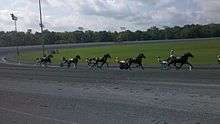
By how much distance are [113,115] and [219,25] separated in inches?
4936

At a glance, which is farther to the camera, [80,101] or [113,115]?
[80,101]

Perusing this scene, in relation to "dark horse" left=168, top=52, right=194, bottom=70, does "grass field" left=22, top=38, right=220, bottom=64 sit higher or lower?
lower

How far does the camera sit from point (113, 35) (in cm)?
14888

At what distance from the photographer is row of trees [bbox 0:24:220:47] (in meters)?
130

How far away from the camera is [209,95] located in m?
18.8

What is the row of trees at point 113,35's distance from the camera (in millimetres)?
129625

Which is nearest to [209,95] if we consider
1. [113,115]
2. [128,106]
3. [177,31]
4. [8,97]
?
[128,106]

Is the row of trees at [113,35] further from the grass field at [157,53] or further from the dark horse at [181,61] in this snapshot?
the dark horse at [181,61]

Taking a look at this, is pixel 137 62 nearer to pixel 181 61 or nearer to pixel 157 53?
pixel 181 61

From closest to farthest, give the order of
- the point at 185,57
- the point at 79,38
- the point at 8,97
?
the point at 8,97, the point at 185,57, the point at 79,38

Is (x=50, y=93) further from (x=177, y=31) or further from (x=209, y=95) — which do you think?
(x=177, y=31)

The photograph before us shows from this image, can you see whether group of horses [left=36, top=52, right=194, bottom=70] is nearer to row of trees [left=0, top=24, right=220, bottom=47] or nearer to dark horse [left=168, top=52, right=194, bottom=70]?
dark horse [left=168, top=52, right=194, bottom=70]

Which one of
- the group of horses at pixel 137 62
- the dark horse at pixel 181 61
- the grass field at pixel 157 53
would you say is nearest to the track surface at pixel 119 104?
the dark horse at pixel 181 61

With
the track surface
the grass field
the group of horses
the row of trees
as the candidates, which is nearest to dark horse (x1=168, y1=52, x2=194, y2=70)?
the group of horses
